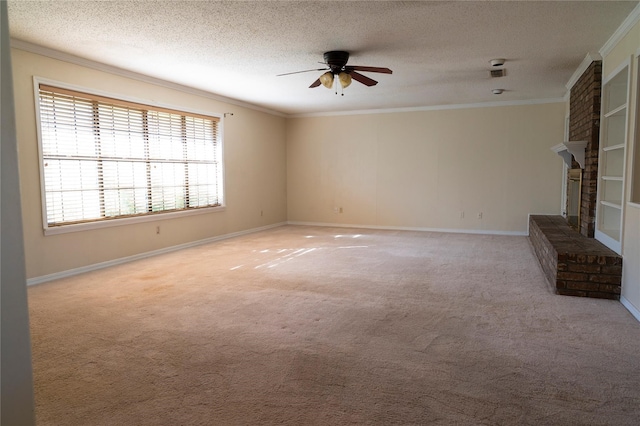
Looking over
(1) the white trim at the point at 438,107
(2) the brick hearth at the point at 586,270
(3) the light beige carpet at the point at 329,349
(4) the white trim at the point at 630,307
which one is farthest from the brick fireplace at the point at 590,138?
(1) the white trim at the point at 438,107

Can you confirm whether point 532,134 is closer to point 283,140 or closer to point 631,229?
point 631,229

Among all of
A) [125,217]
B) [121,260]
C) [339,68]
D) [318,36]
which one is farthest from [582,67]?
[121,260]

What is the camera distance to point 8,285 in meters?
1.12

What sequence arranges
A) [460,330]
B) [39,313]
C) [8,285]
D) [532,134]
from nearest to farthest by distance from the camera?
[8,285] → [460,330] → [39,313] → [532,134]

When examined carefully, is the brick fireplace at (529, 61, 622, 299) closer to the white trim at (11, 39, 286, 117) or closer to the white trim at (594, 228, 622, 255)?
the white trim at (594, 228, 622, 255)

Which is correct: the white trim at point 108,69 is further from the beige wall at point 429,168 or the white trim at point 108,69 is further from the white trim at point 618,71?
the white trim at point 618,71

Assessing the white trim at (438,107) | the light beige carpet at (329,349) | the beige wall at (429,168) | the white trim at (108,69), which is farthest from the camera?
the beige wall at (429,168)

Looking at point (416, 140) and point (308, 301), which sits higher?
point (416, 140)

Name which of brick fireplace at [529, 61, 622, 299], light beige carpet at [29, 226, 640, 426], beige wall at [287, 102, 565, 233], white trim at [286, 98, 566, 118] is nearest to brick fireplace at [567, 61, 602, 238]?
brick fireplace at [529, 61, 622, 299]

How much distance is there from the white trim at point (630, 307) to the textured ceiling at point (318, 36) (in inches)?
95.3

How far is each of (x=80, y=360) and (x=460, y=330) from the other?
2.59 metres

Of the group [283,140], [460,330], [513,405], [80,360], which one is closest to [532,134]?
[283,140]

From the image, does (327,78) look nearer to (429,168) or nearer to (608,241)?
(608,241)

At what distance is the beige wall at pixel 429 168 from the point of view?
24.8ft
